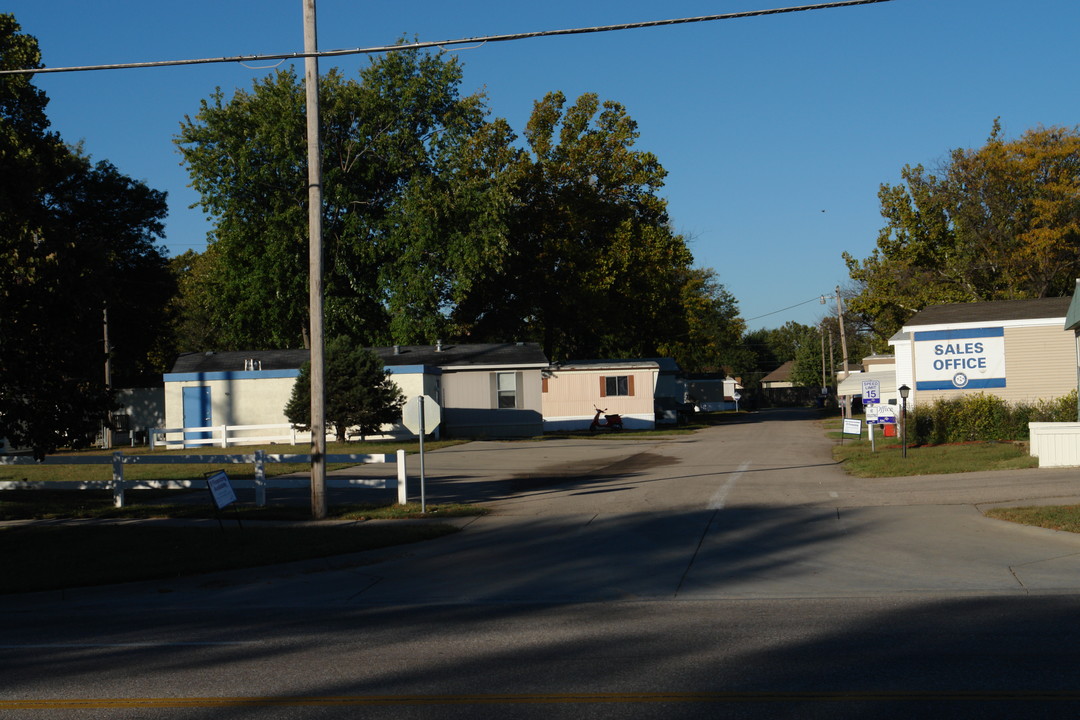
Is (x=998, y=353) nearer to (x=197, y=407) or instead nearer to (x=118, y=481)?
(x=118, y=481)

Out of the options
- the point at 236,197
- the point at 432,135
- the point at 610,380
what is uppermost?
the point at 432,135

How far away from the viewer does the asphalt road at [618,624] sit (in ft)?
21.6

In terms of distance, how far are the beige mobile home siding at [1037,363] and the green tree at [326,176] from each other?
2681 cm

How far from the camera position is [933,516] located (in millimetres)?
15086

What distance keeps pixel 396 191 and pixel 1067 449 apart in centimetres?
3420

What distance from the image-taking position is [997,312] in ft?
98.1

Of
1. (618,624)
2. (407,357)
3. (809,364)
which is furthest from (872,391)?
(809,364)

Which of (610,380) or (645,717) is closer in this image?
(645,717)

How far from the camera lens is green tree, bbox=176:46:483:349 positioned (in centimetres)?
4441

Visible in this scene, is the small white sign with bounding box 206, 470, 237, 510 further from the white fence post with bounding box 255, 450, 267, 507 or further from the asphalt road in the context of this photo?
the white fence post with bounding box 255, 450, 267, 507

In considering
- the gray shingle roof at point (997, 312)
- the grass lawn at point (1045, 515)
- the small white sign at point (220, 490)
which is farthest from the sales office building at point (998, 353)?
the small white sign at point (220, 490)

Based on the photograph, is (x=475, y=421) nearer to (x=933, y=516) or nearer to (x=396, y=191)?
(x=396, y=191)

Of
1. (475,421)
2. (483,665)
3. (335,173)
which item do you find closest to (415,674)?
(483,665)

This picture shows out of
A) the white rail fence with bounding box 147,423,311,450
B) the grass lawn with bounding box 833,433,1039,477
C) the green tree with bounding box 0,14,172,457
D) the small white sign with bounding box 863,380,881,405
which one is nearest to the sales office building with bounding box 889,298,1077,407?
the small white sign with bounding box 863,380,881,405
